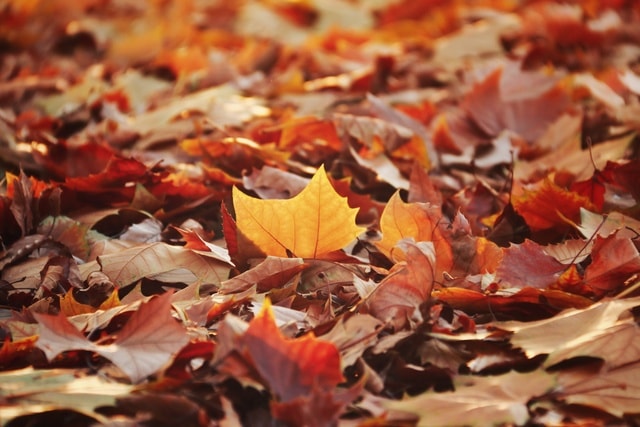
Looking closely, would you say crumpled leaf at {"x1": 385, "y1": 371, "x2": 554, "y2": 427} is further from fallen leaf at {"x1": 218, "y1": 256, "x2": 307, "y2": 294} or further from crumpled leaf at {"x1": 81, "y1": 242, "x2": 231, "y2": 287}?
crumpled leaf at {"x1": 81, "y1": 242, "x2": 231, "y2": 287}

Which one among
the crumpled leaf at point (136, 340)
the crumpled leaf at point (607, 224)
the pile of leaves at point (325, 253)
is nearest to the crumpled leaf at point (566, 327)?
the pile of leaves at point (325, 253)

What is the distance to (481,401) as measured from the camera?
84 centimetres

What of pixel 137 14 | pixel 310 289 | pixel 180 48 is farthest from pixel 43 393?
pixel 137 14

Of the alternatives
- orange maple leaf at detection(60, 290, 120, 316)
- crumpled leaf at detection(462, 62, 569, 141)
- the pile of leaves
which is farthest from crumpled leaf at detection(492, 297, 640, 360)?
crumpled leaf at detection(462, 62, 569, 141)

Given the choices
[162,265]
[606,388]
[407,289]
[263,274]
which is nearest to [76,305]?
[162,265]

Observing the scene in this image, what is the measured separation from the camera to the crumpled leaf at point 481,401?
31.7 inches

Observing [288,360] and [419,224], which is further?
[419,224]

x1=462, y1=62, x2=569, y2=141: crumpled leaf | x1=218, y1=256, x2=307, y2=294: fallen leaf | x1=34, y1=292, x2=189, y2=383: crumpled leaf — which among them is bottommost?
x1=462, y1=62, x2=569, y2=141: crumpled leaf

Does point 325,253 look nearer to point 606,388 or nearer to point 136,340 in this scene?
point 136,340

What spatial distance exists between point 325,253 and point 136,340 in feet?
1.10

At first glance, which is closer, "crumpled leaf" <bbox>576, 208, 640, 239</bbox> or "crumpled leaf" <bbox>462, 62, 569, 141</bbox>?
"crumpled leaf" <bbox>576, 208, 640, 239</bbox>

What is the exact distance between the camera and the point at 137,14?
382cm

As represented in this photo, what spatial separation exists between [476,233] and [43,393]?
75 cm

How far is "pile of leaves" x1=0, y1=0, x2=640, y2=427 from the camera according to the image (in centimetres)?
85
